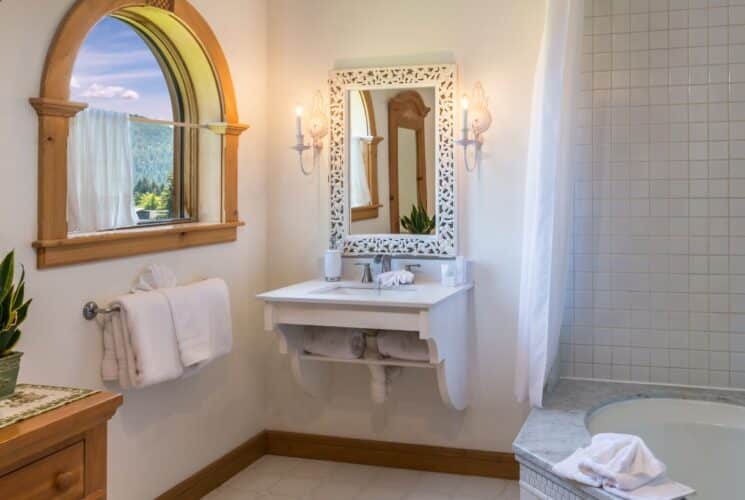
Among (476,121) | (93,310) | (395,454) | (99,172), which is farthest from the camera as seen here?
(395,454)

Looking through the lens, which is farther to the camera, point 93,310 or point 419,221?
point 419,221

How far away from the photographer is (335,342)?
316 cm

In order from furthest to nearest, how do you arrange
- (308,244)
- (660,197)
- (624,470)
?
(308,244)
(660,197)
(624,470)

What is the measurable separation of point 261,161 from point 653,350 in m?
2.00

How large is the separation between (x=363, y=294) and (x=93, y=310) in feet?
3.67

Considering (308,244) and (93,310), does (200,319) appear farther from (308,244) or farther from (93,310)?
(308,244)

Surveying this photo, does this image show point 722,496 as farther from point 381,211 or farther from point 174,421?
point 174,421

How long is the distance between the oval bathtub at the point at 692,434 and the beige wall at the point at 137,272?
1.60 meters

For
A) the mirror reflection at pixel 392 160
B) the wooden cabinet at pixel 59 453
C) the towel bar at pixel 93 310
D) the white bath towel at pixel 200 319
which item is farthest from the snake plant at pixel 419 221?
the wooden cabinet at pixel 59 453

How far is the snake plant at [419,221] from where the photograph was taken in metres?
3.37

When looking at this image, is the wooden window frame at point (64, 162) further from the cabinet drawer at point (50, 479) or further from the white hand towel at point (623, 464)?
the white hand towel at point (623, 464)

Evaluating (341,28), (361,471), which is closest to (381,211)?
(341,28)

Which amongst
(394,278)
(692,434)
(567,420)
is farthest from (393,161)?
(692,434)

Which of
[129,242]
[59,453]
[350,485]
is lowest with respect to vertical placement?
[350,485]
